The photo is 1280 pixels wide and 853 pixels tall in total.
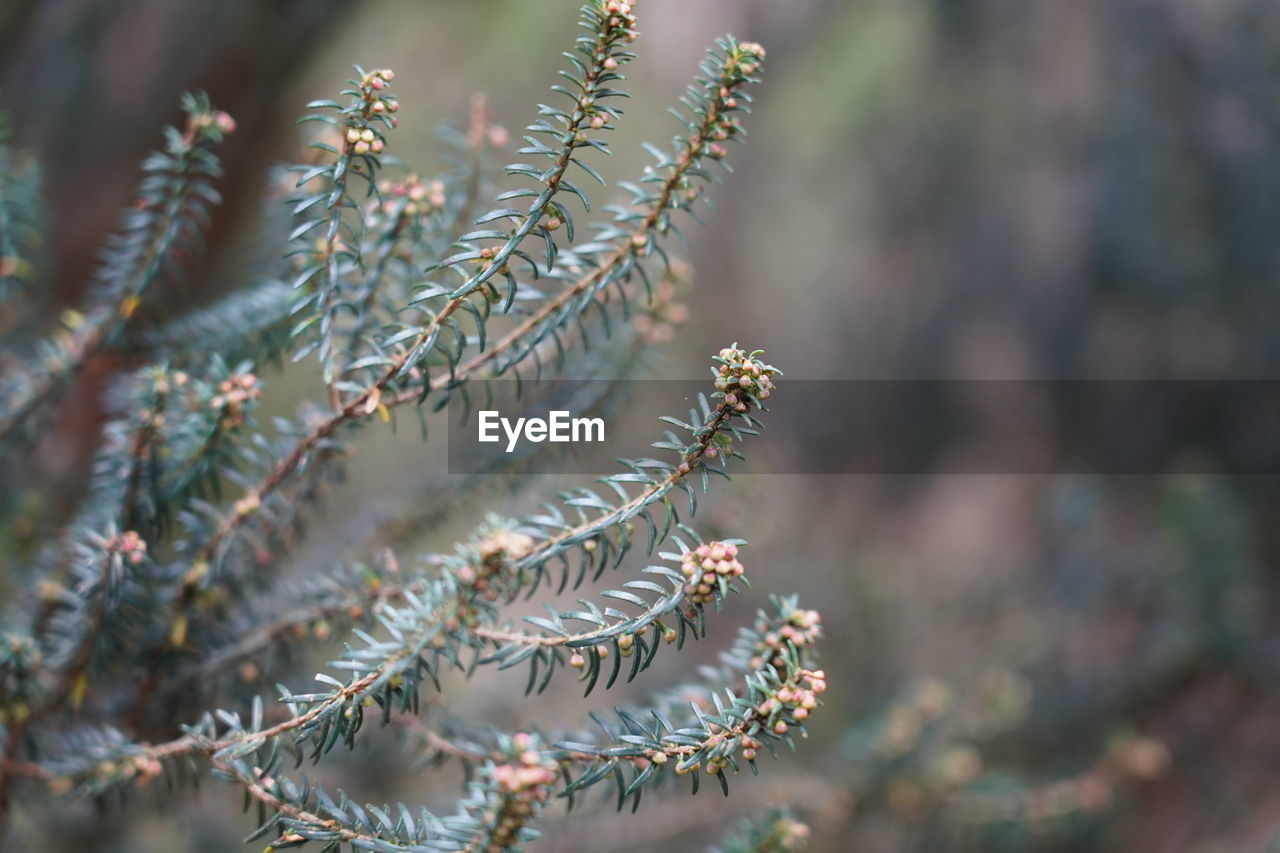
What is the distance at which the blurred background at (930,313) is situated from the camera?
118 centimetres

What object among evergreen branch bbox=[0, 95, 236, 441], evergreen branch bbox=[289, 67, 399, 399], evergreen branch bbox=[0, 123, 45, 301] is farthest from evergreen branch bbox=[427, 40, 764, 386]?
evergreen branch bbox=[0, 123, 45, 301]

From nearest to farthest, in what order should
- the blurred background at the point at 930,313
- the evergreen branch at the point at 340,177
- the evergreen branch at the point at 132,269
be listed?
the evergreen branch at the point at 340,177 → the evergreen branch at the point at 132,269 → the blurred background at the point at 930,313

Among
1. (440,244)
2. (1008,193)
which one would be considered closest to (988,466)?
(1008,193)

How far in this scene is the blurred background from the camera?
1180 millimetres

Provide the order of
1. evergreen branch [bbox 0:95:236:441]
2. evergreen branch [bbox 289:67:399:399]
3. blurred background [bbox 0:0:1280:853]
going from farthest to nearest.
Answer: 1. blurred background [bbox 0:0:1280:853]
2. evergreen branch [bbox 0:95:236:441]
3. evergreen branch [bbox 289:67:399:399]

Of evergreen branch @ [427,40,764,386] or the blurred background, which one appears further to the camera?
the blurred background

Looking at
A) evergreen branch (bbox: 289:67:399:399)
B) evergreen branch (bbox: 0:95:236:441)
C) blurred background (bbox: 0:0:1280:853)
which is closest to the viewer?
evergreen branch (bbox: 289:67:399:399)

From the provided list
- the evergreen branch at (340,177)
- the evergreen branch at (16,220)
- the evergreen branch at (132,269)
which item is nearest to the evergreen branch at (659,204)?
the evergreen branch at (340,177)

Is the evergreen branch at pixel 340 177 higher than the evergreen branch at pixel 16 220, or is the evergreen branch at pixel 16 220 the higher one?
the evergreen branch at pixel 16 220

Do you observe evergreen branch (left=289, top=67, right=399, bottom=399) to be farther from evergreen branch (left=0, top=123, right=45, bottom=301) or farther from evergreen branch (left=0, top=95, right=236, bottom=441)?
evergreen branch (left=0, top=123, right=45, bottom=301)

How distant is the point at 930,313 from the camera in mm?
2055

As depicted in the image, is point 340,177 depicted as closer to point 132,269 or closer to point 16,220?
point 132,269

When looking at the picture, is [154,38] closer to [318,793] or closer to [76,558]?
[76,558]

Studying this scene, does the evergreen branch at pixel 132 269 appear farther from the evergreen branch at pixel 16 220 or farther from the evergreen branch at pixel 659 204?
the evergreen branch at pixel 659 204
